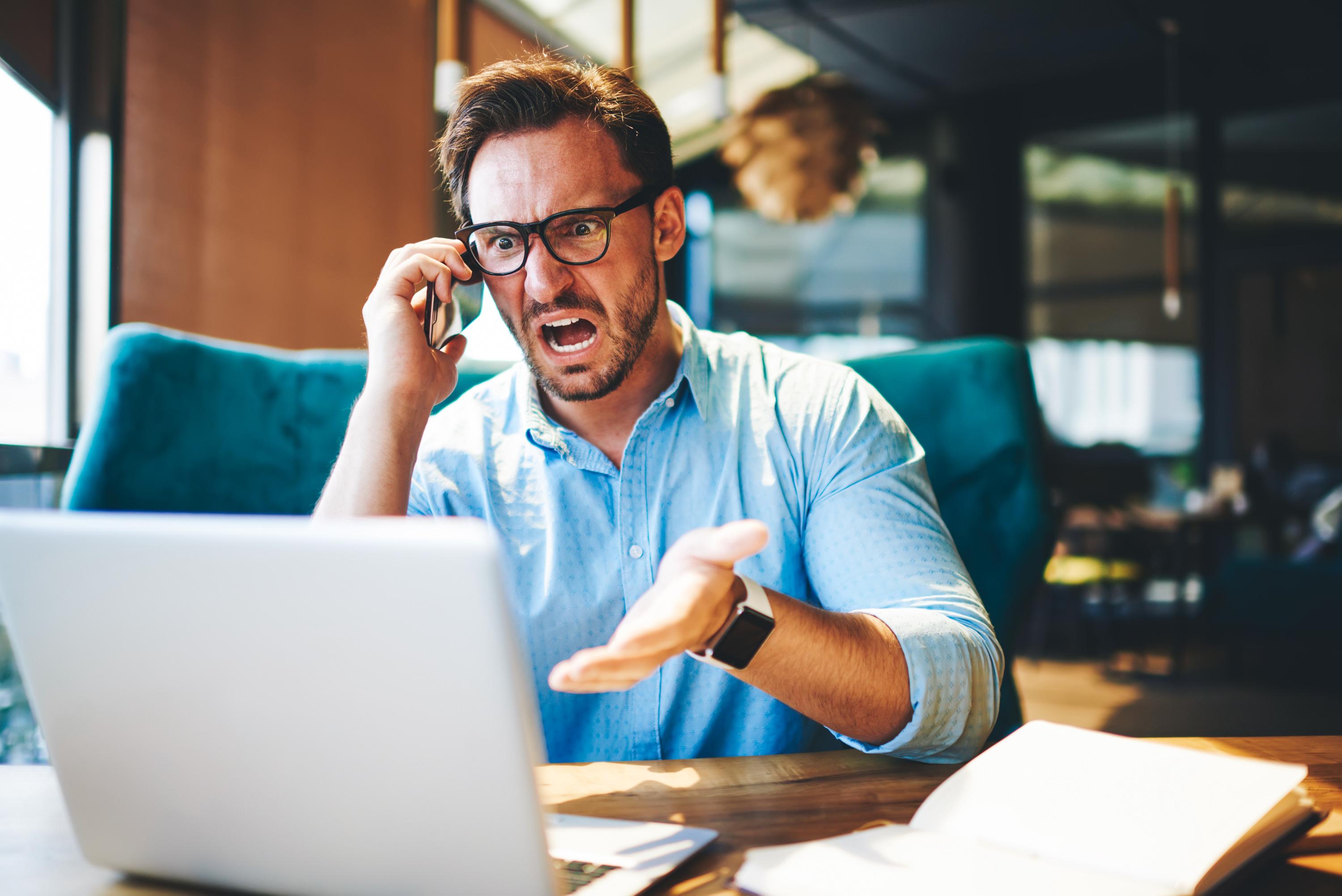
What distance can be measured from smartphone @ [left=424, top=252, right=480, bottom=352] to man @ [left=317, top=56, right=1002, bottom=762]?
1 centimetres

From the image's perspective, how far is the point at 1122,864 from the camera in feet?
1.81

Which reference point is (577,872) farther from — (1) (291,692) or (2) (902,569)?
(2) (902,569)

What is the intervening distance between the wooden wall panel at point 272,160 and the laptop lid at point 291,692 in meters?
1.70

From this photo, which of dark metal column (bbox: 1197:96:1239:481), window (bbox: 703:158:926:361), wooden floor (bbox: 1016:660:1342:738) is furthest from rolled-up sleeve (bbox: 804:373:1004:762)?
window (bbox: 703:158:926:361)

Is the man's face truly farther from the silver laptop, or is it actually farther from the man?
the silver laptop

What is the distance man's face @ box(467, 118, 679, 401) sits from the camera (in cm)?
123

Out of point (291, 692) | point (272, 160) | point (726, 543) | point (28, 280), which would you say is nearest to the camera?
point (291, 692)

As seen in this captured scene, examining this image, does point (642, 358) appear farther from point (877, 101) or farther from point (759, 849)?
point (877, 101)

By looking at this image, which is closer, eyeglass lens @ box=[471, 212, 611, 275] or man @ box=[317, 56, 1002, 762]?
man @ box=[317, 56, 1002, 762]

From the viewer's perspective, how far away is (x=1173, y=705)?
13.3 ft

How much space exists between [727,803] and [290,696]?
0.37 m

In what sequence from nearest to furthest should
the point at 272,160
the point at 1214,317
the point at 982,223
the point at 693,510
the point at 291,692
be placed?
the point at 291,692 < the point at 693,510 < the point at 272,160 < the point at 1214,317 < the point at 982,223

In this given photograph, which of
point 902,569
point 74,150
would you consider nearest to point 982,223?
point 74,150

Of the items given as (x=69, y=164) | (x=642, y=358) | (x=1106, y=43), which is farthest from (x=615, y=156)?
(x=1106, y=43)
